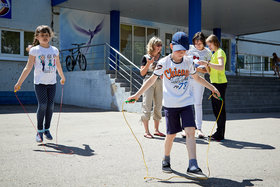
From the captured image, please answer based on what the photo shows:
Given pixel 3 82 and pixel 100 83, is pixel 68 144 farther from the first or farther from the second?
pixel 3 82

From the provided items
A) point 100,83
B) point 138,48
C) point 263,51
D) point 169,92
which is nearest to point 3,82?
point 100,83

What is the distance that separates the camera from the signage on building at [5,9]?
12.5m

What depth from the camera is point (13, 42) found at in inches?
515

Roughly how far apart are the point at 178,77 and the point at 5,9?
1177cm

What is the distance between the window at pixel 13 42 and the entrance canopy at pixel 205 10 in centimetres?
205

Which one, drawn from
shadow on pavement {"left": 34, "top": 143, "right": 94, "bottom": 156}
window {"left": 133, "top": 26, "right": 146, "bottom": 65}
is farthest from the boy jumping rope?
window {"left": 133, "top": 26, "right": 146, "bottom": 65}

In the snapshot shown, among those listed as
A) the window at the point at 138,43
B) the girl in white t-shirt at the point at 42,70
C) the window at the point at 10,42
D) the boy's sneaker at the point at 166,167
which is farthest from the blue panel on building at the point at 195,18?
the boy's sneaker at the point at 166,167

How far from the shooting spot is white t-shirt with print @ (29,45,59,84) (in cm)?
453

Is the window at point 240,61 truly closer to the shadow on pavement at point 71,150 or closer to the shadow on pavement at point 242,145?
the shadow on pavement at point 242,145

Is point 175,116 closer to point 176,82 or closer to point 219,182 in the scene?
point 176,82

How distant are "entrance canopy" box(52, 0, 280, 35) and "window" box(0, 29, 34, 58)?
6.72 ft

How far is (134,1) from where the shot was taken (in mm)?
12914

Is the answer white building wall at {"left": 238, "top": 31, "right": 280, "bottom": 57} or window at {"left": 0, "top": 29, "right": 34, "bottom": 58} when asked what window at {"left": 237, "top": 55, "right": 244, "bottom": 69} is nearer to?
white building wall at {"left": 238, "top": 31, "right": 280, "bottom": 57}

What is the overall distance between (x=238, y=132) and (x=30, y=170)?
423 centimetres
